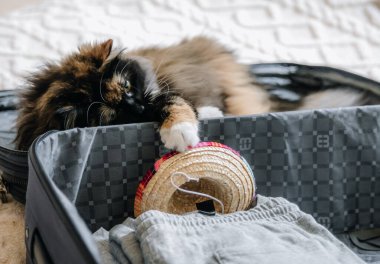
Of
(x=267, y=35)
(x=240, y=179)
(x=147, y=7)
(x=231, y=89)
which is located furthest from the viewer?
(x=147, y=7)

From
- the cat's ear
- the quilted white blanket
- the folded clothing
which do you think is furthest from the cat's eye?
the quilted white blanket

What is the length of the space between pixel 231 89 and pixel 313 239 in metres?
0.58

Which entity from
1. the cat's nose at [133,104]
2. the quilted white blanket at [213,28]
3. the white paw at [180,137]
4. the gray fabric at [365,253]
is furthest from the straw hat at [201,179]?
the quilted white blanket at [213,28]

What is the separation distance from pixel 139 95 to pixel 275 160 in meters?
0.34

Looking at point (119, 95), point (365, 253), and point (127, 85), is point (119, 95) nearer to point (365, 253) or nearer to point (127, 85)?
point (127, 85)

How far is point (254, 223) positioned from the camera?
89 centimetres

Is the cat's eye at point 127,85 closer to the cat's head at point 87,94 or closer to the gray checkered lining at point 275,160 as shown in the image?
the cat's head at point 87,94

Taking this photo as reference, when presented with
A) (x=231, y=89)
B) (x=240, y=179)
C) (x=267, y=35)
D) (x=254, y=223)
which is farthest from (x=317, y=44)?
(x=254, y=223)

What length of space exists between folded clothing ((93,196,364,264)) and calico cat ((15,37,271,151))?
0.17m

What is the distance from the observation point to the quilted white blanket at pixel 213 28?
1.55 meters

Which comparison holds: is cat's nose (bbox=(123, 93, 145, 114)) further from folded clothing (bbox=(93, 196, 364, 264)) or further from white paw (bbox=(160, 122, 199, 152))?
folded clothing (bbox=(93, 196, 364, 264))

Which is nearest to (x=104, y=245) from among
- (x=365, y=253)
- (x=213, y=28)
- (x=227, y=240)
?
(x=227, y=240)

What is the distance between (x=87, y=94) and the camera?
104cm

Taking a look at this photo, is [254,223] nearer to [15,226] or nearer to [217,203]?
[217,203]
